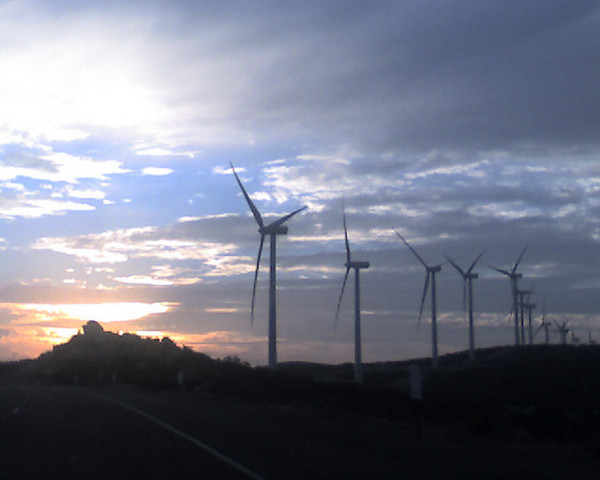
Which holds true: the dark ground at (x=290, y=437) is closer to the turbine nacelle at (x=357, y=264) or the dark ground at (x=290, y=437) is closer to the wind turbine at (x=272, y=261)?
the wind turbine at (x=272, y=261)

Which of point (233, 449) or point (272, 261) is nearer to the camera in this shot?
point (233, 449)

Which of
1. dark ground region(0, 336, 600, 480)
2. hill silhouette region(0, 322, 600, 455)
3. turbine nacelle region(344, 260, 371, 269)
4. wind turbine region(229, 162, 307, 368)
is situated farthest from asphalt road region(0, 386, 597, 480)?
turbine nacelle region(344, 260, 371, 269)

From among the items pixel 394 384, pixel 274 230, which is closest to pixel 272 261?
pixel 274 230

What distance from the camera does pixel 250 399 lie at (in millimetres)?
36281

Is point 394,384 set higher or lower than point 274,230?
lower

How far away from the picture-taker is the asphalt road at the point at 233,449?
43.9ft

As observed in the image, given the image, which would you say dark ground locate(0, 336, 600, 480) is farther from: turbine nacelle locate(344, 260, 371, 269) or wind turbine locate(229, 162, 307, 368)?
turbine nacelle locate(344, 260, 371, 269)

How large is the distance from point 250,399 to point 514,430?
15398 millimetres

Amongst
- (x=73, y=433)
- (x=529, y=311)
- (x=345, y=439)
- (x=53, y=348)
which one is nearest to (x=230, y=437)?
(x=345, y=439)

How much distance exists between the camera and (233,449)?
1612 centimetres

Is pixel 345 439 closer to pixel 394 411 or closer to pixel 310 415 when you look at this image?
pixel 310 415

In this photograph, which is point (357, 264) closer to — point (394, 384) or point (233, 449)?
point (394, 384)

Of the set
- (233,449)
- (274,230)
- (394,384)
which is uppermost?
(274,230)

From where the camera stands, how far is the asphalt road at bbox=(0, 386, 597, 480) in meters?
13.4
